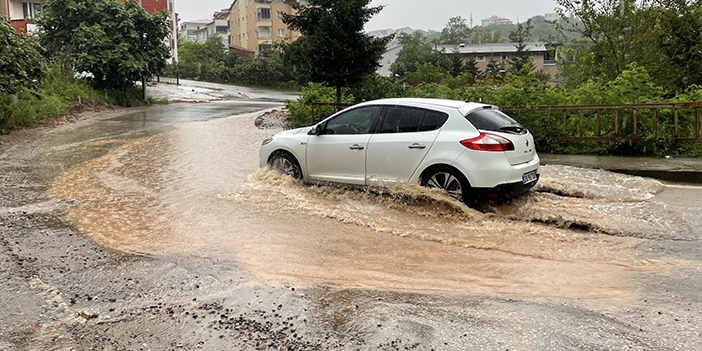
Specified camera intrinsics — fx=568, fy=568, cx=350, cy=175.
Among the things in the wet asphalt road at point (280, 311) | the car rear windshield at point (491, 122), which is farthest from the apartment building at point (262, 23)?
the wet asphalt road at point (280, 311)

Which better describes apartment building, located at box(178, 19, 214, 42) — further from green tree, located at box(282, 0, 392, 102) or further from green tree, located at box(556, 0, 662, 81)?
green tree, located at box(556, 0, 662, 81)

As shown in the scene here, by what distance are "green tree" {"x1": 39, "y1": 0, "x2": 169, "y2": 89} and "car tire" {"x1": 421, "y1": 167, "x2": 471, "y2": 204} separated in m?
24.1

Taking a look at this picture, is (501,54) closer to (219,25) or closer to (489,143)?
(219,25)

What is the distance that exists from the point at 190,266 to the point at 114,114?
21.5 m

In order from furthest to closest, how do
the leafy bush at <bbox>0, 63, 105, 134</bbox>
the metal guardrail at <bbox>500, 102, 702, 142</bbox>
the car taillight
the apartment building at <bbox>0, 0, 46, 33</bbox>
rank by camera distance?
the apartment building at <bbox>0, 0, 46, 33</bbox> → the leafy bush at <bbox>0, 63, 105, 134</bbox> → the metal guardrail at <bbox>500, 102, 702, 142</bbox> → the car taillight

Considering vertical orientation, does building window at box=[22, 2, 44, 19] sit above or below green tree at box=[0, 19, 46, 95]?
above

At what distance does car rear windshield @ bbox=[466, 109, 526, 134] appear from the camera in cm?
709

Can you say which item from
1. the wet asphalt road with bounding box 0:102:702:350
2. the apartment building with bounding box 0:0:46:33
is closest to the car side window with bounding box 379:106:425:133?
the wet asphalt road with bounding box 0:102:702:350

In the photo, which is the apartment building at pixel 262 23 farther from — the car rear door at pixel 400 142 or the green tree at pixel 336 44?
the car rear door at pixel 400 142

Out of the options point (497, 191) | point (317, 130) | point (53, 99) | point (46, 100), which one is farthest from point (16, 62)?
point (497, 191)

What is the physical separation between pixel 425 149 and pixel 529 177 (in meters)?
1.37

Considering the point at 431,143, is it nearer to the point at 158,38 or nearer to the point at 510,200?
the point at 510,200

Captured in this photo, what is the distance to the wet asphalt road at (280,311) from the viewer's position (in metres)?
3.77

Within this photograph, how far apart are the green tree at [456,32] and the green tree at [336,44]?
89.3 metres
